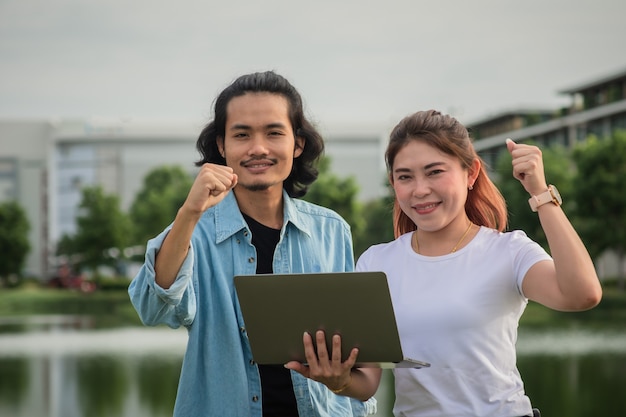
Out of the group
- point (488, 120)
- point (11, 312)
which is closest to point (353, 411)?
point (11, 312)

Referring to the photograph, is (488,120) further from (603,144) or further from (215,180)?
(215,180)

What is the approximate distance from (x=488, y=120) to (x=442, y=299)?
4521 cm

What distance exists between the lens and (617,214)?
2162 centimetres

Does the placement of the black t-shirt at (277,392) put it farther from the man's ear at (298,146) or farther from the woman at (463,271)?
the man's ear at (298,146)

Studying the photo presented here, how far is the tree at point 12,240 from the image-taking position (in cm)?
3694

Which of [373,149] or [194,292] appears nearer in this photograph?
[194,292]

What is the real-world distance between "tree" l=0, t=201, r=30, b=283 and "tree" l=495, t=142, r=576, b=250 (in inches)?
845

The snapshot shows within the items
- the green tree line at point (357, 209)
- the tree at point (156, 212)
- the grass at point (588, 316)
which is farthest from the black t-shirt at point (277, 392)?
the tree at point (156, 212)

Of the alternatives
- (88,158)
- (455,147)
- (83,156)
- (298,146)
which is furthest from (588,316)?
(83,156)

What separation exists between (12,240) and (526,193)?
23347mm

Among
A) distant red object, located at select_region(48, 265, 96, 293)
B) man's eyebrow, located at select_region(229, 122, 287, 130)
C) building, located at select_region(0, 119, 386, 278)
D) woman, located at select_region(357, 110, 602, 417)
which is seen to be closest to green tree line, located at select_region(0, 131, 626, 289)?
distant red object, located at select_region(48, 265, 96, 293)

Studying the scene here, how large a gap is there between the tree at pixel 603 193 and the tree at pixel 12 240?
24.3 metres

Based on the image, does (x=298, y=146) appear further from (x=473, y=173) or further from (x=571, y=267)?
(x=571, y=267)

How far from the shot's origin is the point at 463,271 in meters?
1.85
